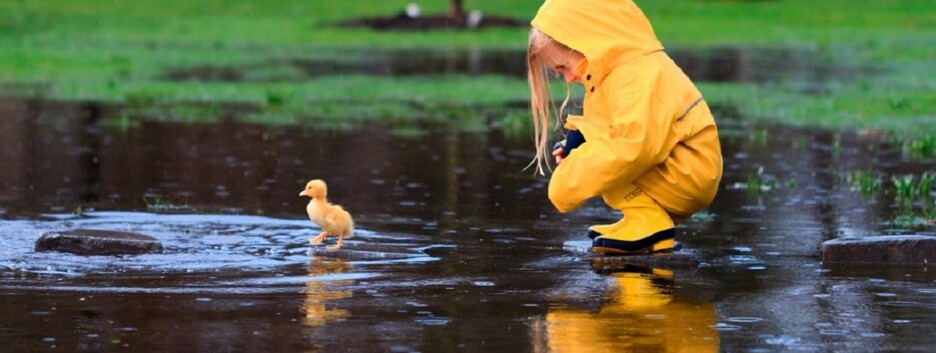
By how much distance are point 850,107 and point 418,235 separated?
1194cm

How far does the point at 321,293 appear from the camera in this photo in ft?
24.6

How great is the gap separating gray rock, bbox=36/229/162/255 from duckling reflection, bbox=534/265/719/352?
2399 millimetres

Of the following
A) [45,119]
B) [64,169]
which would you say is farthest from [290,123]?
[64,169]

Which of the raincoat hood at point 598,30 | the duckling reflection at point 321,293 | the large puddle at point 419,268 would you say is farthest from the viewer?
the raincoat hood at point 598,30

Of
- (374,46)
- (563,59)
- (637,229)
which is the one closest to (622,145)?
(637,229)

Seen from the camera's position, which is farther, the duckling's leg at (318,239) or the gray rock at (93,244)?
the duckling's leg at (318,239)

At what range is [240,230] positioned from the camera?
10039mm

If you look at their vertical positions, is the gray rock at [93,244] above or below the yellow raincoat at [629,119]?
below

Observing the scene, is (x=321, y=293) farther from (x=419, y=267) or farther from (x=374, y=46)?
(x=374, y=46)

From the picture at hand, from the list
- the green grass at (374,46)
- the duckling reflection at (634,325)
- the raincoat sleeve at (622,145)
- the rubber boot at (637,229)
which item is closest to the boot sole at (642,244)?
the rubber boot at (637,229)

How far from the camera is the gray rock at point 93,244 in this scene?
8.83 m

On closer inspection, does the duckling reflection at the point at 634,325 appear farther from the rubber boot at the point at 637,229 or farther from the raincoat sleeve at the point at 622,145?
the rubber boot at the point at 637,229

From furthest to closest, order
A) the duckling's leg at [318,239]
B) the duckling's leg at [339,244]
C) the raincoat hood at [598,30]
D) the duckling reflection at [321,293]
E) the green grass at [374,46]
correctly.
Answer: the green grass at [374,46], the duckling's leg at [318,239], the duckling's leg at [339,244], the raincoat hood at [598,30], the duckling reflection at [321,293]

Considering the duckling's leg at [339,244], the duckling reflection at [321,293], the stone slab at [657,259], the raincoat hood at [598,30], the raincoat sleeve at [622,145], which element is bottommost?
Result: the duckling reflection at [321,293]
